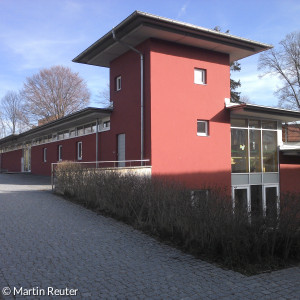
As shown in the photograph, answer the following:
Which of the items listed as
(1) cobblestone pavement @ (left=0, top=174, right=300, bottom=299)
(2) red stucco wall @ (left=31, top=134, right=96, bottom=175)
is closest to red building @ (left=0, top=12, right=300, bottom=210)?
(2) red stucco wall @ (left=31, top=134, right=96, bottom=175)

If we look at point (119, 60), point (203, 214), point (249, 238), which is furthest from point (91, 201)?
point (119, 60)

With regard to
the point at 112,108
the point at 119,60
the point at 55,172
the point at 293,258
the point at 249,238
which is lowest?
the point at 293,258

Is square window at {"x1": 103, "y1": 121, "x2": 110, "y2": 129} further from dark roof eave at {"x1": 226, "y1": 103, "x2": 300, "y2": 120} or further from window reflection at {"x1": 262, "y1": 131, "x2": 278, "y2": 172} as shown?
window reflection at {"x1": 262, "y1": 131, "x2": 278, "y2": 172}

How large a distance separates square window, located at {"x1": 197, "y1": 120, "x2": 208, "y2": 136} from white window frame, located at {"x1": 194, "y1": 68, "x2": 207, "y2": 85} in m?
1.94

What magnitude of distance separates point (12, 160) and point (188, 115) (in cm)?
2901

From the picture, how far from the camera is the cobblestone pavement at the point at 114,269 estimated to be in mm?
4141

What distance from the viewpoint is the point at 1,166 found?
43.3 metres

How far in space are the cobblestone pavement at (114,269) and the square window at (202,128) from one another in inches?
385

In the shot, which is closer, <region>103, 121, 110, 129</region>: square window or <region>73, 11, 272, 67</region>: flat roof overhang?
<region>73, 11, 272, 67</region>: flat roof overhang

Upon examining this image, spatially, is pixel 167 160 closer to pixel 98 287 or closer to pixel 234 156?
pixel 234 156

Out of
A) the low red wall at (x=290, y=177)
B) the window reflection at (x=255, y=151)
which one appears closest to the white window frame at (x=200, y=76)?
the window reflection at (x=255, y=151)

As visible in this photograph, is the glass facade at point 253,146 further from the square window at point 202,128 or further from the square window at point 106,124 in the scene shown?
the square window at point 106,124

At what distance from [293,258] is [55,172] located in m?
10.3

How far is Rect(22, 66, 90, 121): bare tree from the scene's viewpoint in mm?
41469
